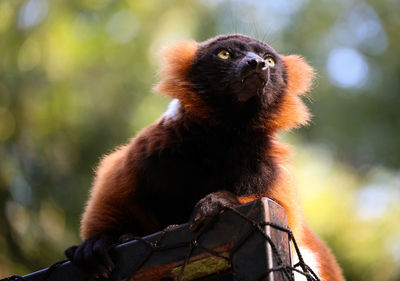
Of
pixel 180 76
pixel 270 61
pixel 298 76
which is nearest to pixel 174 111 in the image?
pixel 180 76

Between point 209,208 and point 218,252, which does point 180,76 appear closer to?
point 209,208

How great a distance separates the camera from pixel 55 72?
243 inches

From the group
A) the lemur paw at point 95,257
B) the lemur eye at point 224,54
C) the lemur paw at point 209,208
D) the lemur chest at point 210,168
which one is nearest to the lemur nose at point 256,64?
the lemur eye at point 224,54

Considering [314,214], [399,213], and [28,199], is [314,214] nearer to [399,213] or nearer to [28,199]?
[399,213]

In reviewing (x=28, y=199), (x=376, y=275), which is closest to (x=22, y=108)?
(x=28, y=199)

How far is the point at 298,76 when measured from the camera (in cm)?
400

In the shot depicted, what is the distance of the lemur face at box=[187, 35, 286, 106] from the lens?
3.42 m

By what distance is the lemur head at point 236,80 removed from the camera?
345cm

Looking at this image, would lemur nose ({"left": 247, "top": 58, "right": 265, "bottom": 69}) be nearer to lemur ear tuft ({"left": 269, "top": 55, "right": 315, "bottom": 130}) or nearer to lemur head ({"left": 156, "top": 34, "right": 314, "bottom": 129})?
lemur head ({"left": 156, "top": 34, "right": 314, "bottom": 129})

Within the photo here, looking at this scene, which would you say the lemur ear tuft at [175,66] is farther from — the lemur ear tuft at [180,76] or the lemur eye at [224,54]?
the lemur eye at [224,54]

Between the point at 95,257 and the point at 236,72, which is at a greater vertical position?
the point at 236,72

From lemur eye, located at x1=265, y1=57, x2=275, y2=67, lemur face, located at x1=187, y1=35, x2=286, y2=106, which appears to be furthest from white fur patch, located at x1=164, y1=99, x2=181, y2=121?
lemur eye, located at x1=265, y1=57, x2=275, y2=67

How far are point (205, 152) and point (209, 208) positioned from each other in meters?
0.86

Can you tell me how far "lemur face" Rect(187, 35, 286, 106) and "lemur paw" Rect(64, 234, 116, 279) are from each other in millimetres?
1146
